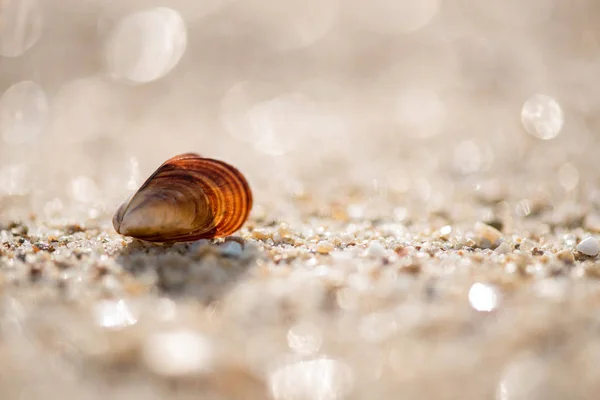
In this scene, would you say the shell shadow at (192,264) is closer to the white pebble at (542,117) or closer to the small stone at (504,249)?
the small stone at (504,249)

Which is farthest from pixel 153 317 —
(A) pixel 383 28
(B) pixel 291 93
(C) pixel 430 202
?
(A) pixel 383 28

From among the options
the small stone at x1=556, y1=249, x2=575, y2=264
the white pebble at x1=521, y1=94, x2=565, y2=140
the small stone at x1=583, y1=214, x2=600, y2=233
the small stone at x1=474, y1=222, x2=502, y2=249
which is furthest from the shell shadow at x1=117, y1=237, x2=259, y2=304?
the white pebble at x1=521, y1=94, x2=565, y2=140

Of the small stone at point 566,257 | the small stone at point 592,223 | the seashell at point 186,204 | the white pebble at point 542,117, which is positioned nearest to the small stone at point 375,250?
the seashell at point 186,204

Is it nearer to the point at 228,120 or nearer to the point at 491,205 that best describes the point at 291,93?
the point at 228,120

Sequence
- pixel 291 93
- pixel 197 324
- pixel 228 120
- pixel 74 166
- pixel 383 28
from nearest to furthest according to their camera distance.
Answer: pixel 197 324
pixel 74 166
pixel 228 120
pixel 291 93
pixel 383 28

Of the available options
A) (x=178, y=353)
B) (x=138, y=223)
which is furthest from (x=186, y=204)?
(x=178, y=353)

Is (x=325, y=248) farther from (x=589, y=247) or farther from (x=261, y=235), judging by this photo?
(x=589, y=247)

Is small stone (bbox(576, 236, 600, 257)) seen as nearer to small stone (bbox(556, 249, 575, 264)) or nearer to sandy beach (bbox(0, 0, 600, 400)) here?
sandy beach (bbox(0, 0, 600, 400))
